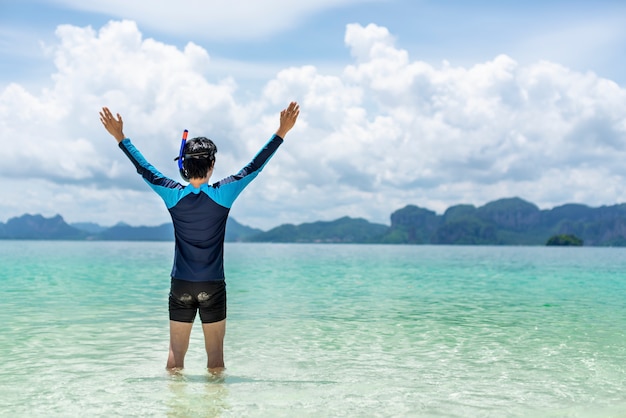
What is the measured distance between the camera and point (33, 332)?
1647 cm

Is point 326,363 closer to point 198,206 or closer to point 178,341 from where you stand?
point 178,341

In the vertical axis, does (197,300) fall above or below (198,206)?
below

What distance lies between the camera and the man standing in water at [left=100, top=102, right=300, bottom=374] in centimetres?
838

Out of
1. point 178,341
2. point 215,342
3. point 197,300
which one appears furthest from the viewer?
point 215,342

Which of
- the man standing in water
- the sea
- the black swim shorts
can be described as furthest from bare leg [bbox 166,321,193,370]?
→ the sea

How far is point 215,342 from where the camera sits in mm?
9258

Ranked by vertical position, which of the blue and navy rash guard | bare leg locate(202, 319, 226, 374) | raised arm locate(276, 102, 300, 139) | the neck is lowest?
bare leg locate(202, 319, 226, 374)

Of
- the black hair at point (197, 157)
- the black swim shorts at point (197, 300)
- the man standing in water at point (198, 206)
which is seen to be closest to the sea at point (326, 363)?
the black swim shorts at point (197, 300)

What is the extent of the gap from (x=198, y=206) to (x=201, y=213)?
4.1 inches

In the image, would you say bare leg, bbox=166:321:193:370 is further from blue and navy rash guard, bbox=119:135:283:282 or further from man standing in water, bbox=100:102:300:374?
blue and navy rash guard, bbox=119:135:283:282

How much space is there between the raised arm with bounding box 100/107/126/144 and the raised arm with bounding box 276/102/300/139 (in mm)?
2268

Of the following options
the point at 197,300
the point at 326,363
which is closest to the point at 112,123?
the point at 197,300

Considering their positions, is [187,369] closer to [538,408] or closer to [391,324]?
[538,408]

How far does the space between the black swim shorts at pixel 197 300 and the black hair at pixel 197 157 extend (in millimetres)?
1538
